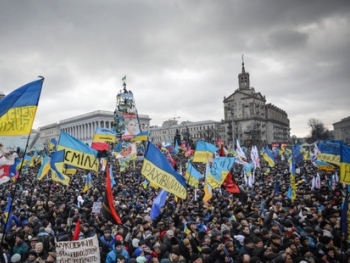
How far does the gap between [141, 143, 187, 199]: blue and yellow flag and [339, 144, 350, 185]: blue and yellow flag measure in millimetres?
3566

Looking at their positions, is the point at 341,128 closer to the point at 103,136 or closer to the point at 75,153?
the point at 103,136

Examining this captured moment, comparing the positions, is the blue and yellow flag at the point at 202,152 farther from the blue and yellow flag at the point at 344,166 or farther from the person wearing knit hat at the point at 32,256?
the person wearing knit hat at the point at 32,256

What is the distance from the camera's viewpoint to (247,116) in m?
86.4

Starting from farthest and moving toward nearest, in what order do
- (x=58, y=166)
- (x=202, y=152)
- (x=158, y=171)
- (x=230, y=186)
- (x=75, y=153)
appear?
1. (x=202, y=152)
2. (x=58, y=166)
3. (x=230, y=186)
4. (x=75, y=153)
5. (x=158, y=171)

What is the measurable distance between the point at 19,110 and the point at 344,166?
20.2ft

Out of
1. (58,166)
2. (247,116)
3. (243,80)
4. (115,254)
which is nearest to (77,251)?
(115,254)

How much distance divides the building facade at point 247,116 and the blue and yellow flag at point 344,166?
74369 millimetres

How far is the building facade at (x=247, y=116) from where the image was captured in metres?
84.0

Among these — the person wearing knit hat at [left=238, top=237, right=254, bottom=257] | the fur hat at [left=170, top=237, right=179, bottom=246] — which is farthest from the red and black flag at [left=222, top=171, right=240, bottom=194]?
the person wearing knit hat at [left=238, top=237, right=254, bottom=257]

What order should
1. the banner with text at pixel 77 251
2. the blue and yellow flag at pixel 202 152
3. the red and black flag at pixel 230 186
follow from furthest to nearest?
the blue and yellow flag at pixel 202 152
the red and black flag at pixel 230 186
the banner with text at pixel 77 251

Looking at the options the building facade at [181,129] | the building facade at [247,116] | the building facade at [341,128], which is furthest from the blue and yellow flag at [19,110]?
the building facade at [341,128]

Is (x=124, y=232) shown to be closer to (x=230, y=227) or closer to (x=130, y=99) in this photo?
(x=230, y=227)

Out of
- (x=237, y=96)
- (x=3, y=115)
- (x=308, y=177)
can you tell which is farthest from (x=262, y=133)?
(x=3, y=115)

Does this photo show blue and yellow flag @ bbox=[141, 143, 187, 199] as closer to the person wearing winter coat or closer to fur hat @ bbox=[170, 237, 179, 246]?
fur hat @ bbox=[170, 237, 179, 246]
